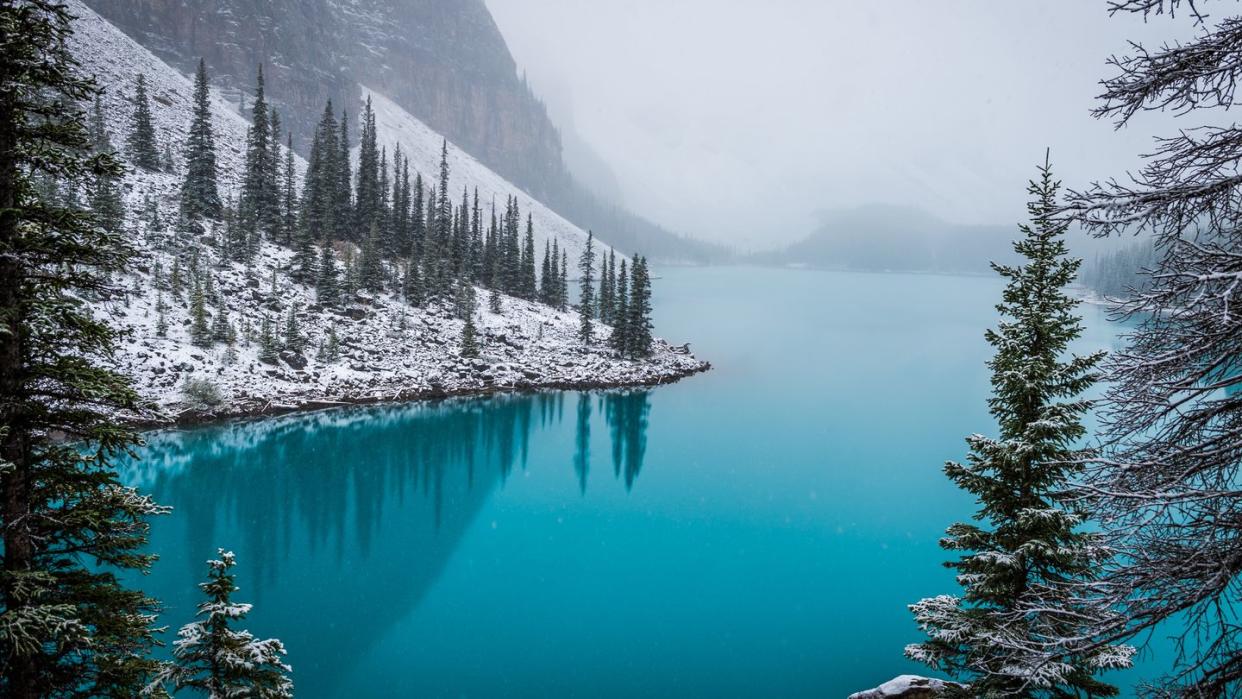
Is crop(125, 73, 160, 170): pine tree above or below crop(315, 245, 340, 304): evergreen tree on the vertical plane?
above

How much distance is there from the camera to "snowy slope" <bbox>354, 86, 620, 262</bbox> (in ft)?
501

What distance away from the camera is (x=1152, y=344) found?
16.9 feet

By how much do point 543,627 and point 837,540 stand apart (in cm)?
1529

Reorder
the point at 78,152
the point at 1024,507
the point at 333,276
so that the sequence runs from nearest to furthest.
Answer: the point at 78,152 < the point at 1024,507 < the point at 333,276

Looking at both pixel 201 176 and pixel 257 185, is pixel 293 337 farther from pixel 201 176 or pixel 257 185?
pixel 257 185

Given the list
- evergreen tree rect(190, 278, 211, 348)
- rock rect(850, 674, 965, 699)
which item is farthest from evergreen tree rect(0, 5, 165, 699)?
evergreen tree rect(190, 278, 211, 348)

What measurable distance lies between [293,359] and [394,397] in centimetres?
827

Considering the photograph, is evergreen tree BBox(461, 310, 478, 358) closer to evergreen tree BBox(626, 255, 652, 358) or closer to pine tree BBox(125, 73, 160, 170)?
evergreen tree BBox(626, 255, 652, 358)

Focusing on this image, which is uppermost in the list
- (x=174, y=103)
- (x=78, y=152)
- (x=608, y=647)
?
(x=174, y=103)

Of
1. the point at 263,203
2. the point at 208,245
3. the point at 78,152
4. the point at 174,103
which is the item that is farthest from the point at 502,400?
the point at 174,103

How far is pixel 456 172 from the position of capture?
526 feet

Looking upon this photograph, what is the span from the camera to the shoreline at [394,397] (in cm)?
3747

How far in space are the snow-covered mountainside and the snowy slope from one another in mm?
76275

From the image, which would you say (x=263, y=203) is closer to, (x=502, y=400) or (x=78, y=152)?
(x=502, y=400)
